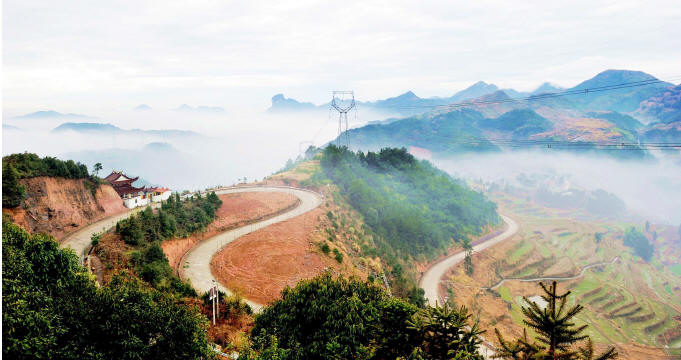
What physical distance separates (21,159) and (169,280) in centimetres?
2194

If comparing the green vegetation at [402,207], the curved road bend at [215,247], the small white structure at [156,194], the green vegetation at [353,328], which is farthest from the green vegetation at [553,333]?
the small white structure at [156,194]

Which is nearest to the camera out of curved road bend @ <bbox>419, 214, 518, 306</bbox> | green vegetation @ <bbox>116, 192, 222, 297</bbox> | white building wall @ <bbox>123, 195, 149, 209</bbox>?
green vegetation @ <bbox>116, 192, 222, 297</bbox>

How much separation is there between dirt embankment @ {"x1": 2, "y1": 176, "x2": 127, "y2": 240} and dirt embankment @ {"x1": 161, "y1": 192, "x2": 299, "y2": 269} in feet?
31.8

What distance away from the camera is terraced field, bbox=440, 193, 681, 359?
58416 millimetres

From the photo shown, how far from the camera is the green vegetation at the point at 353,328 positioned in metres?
15.9

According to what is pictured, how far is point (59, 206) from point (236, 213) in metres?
17.7

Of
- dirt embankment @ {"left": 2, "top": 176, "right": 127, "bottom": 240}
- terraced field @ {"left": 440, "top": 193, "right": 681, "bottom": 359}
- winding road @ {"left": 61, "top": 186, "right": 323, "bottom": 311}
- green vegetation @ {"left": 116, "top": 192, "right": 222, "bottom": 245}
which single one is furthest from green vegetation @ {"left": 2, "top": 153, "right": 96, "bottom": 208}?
terraced field @ {"left": 440, "top": 193, "right": 681, "bottom": 359}

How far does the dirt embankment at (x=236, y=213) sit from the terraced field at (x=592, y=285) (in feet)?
94.8

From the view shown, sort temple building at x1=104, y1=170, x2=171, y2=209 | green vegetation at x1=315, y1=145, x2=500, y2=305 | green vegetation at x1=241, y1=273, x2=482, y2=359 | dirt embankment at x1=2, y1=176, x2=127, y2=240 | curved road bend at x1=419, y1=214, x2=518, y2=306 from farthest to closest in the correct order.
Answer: green vegetation at x1=315, y1=145, x2=500, y2=305 → curved road bend at x1=419, y1=214, x2=518, y2=306 → temple building at x1=104, y1=170, x2=171, y2=209 → dirt embankment at x1=2, y1=176, x2=127, y2=240 → green vegetation at x1=241, y1=273, x2=482, y2=359

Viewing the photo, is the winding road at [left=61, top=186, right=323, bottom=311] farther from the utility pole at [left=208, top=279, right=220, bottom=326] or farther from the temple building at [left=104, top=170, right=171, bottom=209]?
the utility pole at [left=208, top=279, right=220, bottom=326]

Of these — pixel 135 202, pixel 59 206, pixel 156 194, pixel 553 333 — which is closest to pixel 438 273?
pixel 156 194

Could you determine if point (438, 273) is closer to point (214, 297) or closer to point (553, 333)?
point (214, 297)

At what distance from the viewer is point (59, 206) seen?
117 feet

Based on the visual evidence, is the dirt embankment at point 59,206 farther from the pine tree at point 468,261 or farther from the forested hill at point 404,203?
the pine tree at point 468,261
